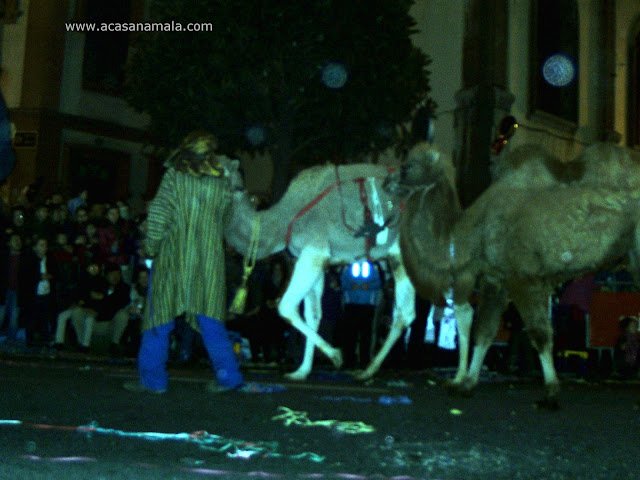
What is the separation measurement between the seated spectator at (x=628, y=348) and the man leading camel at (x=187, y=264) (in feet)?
24.0

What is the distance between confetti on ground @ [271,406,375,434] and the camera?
5.84 metres

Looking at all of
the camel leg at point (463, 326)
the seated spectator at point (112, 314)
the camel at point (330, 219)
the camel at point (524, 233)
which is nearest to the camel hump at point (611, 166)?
the camel at point (524, 233)

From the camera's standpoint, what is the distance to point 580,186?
8.01m

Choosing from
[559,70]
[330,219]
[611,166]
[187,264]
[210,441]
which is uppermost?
[559,70]

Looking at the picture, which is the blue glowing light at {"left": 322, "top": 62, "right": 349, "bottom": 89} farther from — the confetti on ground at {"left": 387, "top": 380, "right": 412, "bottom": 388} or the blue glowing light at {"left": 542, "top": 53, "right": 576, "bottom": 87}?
the blue glowing light at {"left": 542, "top": 53, "right": 576, "bottom": 87}

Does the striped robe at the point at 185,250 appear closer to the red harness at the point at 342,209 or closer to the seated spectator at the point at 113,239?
the red harness at the point at 342,209

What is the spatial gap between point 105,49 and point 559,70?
38.5 ft

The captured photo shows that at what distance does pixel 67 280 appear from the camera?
14.2 m

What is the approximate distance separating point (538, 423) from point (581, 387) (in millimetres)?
3856

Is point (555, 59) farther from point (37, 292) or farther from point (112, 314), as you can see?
point (37, 292)

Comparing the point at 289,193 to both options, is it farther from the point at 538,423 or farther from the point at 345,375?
the point at 538,423

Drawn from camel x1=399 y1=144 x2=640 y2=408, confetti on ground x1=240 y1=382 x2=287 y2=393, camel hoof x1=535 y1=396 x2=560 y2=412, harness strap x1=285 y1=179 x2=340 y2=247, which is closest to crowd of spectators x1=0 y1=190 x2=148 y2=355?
harness strap x1=285 y1=179 x2=340 y2=247

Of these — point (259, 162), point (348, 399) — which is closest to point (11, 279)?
point (348, 399)

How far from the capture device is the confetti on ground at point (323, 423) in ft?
→ 19.2
